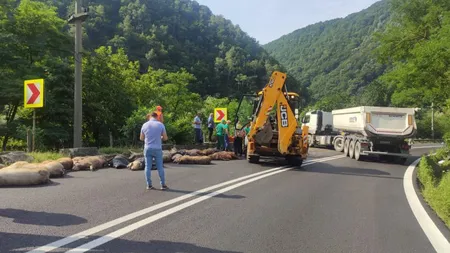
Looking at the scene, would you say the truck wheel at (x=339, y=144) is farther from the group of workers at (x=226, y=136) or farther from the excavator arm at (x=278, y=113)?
the excavator arm at (x=278, y=113)

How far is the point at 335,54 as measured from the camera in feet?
435

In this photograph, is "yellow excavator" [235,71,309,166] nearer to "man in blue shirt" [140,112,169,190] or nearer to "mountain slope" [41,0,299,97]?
"man in blue shirt" [140,112,169,190]

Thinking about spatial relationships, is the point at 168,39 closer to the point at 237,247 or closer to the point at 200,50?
the point at 200,50

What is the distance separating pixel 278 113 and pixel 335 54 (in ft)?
410

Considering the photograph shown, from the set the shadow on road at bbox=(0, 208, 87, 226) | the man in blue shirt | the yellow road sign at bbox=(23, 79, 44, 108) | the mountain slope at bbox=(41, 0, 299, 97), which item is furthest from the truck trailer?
the mountain slope at bbox=(41, 0, 299, 97)

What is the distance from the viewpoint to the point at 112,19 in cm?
10288

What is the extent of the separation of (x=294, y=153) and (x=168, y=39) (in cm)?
8598

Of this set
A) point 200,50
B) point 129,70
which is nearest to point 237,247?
point 129,70

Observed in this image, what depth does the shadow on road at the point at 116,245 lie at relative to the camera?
15.2 ft

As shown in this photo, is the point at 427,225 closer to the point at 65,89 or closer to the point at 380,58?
the point at 65,89

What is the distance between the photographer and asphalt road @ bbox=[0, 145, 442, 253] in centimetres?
504

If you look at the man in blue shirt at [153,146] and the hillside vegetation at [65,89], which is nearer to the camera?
the man in blue shirt at [153,146]

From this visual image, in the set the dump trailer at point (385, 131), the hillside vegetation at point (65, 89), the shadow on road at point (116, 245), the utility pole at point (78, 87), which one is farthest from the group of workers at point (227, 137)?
the shadow on road at point (116, 245)

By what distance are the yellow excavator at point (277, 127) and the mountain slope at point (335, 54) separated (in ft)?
292
